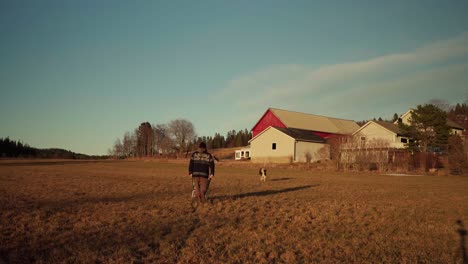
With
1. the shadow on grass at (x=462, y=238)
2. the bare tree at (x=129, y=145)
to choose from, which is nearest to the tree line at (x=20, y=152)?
the bare tree at (x=129, y=145)

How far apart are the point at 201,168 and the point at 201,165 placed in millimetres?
102

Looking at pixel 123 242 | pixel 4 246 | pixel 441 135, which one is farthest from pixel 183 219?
pixel 441 135

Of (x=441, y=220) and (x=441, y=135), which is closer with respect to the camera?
(x=441, y=220)

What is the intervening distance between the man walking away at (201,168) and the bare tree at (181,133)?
291ft

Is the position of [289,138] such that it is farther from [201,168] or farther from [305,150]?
[201,168]

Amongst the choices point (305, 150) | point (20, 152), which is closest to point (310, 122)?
point (305, 150)

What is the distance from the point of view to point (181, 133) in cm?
10031

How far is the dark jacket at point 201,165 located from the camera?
11.7m

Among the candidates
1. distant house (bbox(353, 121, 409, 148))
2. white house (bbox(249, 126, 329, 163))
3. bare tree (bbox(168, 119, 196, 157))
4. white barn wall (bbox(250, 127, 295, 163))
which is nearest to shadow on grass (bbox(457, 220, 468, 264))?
white house (bbox(249, 126, 329, 163))

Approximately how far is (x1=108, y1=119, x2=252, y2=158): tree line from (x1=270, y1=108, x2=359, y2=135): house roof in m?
25.7

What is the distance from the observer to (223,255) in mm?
6090

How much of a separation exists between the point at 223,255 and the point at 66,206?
736 centimetres

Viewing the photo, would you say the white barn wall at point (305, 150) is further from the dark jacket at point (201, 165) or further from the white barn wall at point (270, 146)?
the dark jacket at point (201, 165)

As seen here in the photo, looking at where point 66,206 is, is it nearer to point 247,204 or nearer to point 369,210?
point 247,204
